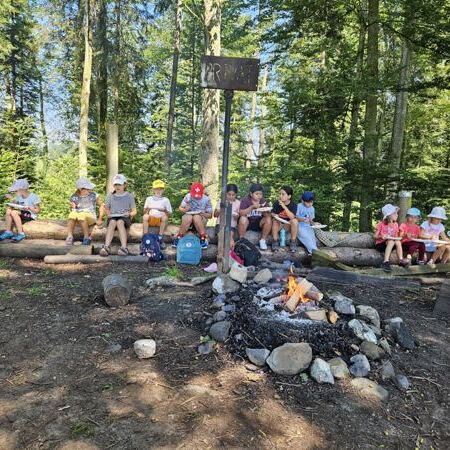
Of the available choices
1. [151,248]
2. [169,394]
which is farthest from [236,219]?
[169,394]

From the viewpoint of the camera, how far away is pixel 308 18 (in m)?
10.5

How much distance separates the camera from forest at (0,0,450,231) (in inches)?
395

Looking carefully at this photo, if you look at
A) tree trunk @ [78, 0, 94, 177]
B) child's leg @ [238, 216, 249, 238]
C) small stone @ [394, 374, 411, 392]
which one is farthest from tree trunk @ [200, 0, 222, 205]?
small stone @ [394, 374, 411, 392]

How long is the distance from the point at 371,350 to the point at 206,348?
158 cm

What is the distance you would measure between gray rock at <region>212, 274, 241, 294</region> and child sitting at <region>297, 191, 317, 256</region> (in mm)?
2905

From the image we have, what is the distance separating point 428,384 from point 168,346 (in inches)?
95.2

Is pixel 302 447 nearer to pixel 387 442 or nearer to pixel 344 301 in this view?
pixel 387 442

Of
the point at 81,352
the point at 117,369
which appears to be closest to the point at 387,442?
the point at 117,369

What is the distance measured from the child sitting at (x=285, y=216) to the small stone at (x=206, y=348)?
389 centimetres

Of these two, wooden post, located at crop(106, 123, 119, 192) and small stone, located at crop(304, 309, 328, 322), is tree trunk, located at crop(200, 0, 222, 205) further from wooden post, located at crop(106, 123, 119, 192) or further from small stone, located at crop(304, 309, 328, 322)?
small stone, located at crop(304, 309, 328, 322)

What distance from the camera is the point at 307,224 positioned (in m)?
7.74

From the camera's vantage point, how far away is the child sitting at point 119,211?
725 centimetres

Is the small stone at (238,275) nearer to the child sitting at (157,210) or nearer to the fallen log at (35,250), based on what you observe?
the child sitting at (157,210)

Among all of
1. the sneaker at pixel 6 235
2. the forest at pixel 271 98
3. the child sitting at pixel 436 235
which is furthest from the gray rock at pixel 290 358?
the forest at pixel 271 98
